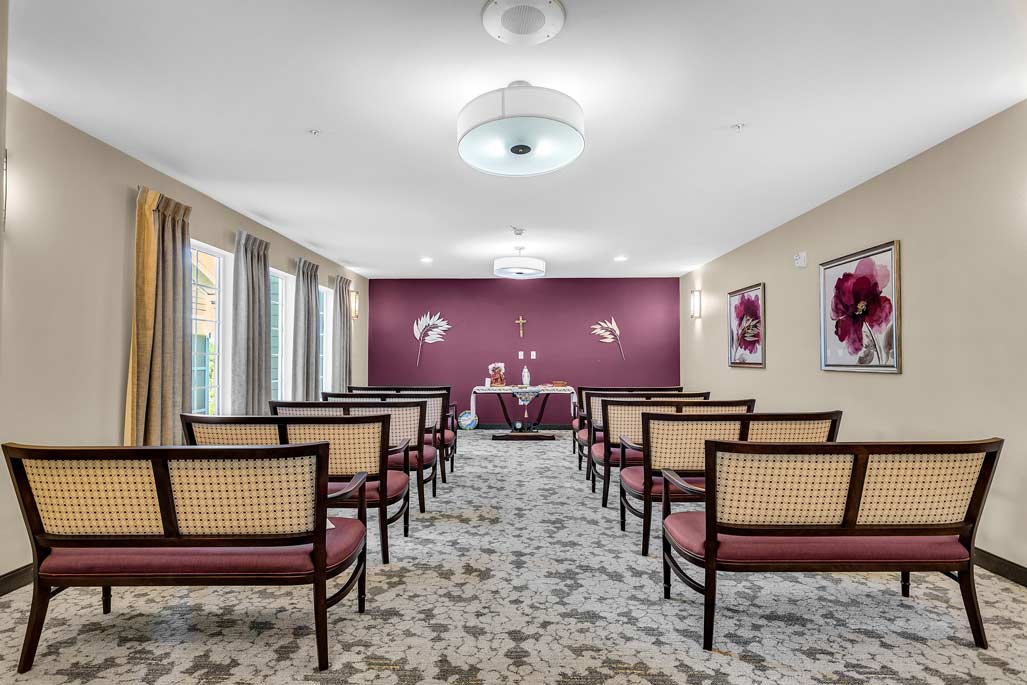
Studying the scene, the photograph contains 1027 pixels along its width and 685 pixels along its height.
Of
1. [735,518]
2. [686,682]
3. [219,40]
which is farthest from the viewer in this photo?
[219,40]

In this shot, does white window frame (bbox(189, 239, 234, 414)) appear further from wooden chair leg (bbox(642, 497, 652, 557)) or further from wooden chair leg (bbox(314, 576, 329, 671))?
wooden chair leg (bbox(642, 497, 652, 557))

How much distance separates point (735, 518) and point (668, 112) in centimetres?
200

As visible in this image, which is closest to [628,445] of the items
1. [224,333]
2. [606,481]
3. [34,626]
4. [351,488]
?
[606,481]

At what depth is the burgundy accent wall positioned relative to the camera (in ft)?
27.0

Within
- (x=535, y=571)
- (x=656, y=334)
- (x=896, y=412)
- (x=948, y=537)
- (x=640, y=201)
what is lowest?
(x=535, y=571)

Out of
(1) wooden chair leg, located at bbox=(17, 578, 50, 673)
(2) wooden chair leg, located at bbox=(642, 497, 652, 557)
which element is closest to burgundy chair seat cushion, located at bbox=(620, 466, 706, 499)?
(2) wooden chair leg, located at bbox=(642, 497, 652, 557)

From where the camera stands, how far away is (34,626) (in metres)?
1.83

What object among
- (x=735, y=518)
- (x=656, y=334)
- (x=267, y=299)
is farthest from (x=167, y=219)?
(x=656, y=334)

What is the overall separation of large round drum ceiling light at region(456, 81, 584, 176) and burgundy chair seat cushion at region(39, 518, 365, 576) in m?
1.86

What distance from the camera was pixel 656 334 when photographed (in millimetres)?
8234

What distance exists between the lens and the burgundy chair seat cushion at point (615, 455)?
3.64 meters

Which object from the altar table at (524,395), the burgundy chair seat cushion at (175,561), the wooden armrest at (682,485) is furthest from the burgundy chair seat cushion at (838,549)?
the altar table at (524,395)

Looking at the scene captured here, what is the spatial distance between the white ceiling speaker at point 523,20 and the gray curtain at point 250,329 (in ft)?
11.2

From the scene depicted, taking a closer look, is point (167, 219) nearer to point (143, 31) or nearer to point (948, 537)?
point (143, 31)
